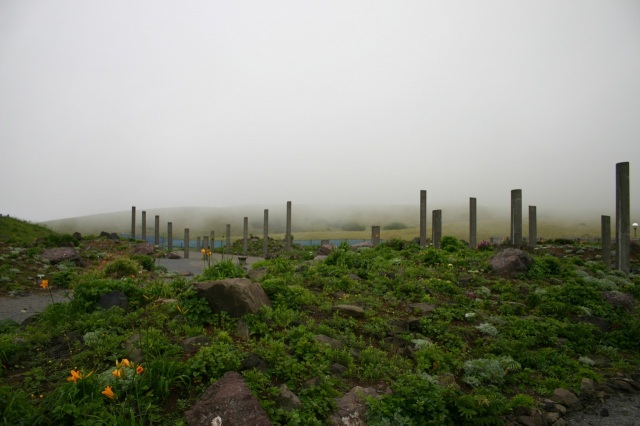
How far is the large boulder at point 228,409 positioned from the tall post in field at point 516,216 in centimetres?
1330

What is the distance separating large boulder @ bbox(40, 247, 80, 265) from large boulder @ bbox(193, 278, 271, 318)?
38.1 feet

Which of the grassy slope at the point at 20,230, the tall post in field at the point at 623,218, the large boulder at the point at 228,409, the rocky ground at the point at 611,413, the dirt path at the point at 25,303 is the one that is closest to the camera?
the large boulder at the point at 228,409

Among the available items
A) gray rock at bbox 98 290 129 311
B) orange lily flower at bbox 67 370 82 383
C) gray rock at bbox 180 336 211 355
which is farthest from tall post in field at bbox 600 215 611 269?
orange lily flower at bbox 67 370 82 383

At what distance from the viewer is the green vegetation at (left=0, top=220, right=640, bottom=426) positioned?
4613 millimetres

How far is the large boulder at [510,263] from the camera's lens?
35.7 feet

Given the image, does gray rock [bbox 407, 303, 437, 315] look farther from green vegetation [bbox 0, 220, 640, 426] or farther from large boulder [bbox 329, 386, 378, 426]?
large boulder [bbox 329, 386, 378, 426]

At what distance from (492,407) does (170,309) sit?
4.93 meters

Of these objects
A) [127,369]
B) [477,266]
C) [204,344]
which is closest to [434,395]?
[204,344]

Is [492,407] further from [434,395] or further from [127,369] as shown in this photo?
[127,369]

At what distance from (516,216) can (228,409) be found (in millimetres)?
13860

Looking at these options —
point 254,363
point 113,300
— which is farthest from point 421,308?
point 113,300

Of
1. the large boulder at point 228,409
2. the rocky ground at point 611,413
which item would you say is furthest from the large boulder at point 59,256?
the rocky ground at point 611,413

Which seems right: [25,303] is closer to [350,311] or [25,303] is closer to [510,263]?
[350,311]

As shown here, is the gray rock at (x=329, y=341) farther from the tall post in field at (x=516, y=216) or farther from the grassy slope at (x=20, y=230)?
the grassy slope at (x=20, y=230)
